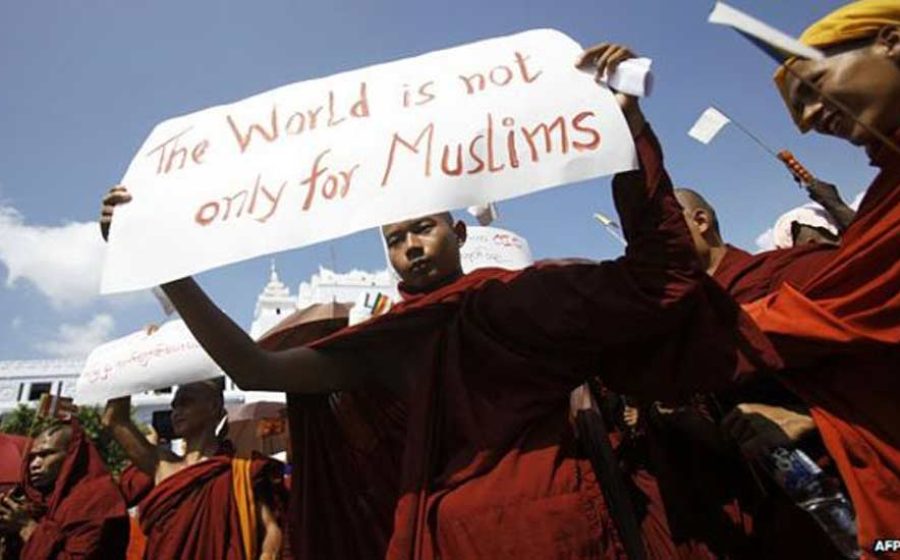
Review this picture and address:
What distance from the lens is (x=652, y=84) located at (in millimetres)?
1434

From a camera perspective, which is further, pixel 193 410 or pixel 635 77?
pixel 193 410

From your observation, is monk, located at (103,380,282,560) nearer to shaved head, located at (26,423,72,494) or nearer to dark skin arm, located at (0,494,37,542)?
shaved head, located at (26,423,72,494)

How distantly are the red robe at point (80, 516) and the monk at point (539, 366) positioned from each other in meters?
2.83

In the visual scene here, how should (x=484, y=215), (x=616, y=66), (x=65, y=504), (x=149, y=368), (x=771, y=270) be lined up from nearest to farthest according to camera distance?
(x=616, y=66) < (x=771, y=270) < (x=484, y=215) < (x=149, y=368) < (x=65, y=504)

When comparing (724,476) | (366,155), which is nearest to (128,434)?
(366,155)

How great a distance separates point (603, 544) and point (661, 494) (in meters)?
0.71

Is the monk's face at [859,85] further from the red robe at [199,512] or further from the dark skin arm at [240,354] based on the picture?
the red robe at [199,512]

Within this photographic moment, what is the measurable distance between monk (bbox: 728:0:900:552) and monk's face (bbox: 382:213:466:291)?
948 millimetres

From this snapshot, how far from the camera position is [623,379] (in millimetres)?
1620

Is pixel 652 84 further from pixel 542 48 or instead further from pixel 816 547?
pixel 816 547

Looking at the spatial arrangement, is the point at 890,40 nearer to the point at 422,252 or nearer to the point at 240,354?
the point at 422,252

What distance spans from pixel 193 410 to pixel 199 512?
25.4 inches

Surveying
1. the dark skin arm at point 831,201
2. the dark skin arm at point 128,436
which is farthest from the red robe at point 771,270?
the dark skin arm at point 128,436

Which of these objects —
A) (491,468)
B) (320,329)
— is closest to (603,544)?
(491,468)
